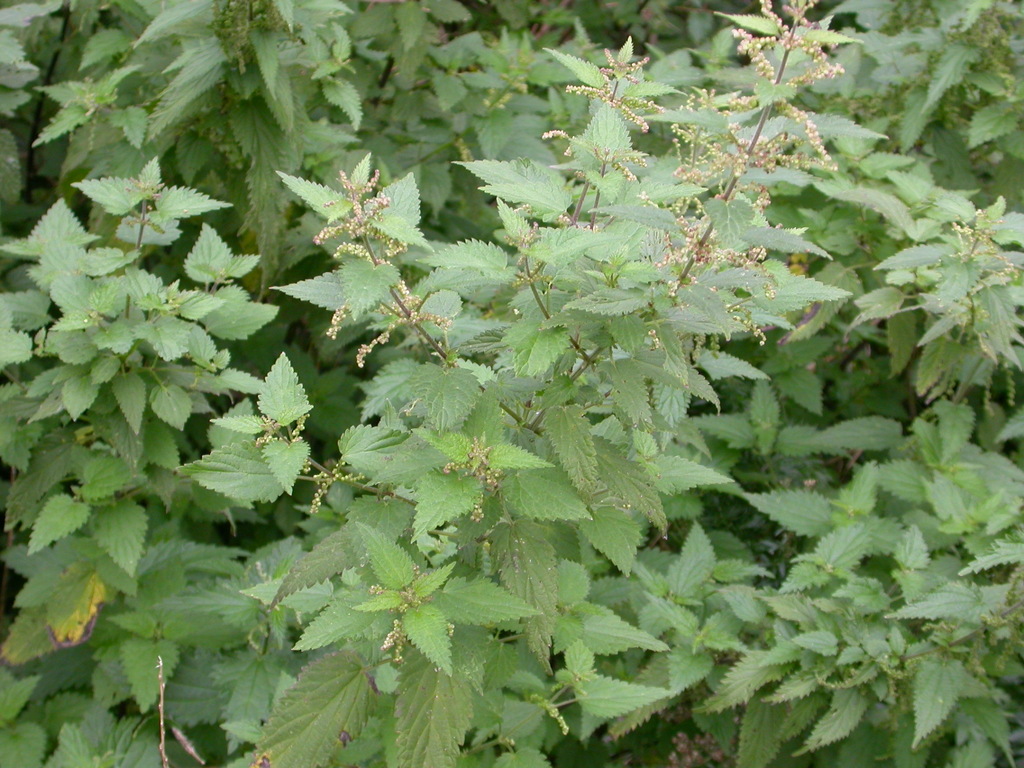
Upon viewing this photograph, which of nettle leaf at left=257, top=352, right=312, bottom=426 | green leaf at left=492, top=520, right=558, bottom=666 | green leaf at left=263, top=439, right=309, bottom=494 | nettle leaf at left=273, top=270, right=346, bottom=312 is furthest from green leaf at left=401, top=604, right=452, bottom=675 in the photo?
nettle leaf at left=273, top=270, right=346, bottom=312

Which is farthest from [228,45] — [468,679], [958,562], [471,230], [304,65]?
[958,562]

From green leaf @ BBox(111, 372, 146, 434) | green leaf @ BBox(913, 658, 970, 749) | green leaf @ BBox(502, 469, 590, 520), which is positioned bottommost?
green leaf @ BBox(913, 658, 970, 749)

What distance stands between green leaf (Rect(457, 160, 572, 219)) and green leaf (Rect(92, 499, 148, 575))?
4.54ft

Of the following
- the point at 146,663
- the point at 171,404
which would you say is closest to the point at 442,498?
the point at 171,404

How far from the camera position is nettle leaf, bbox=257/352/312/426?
158 cm

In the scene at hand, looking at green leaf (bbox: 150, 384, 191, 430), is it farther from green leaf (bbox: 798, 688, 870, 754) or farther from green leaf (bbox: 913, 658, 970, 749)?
green leaf (bbox: 913, 658, 970, 749)

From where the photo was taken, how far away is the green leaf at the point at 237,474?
1.54 m

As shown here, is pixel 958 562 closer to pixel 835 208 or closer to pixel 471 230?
pixel 835 208

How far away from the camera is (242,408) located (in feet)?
7.57

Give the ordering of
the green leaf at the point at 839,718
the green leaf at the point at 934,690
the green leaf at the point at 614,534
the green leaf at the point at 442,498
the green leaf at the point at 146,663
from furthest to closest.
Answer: the green leaf at the point at 146,663
the green leaf at the point at 839,718
the green leaf at the point at 934,690
the green leaf at the point at 614,534
the green leaf at the point at 442,498

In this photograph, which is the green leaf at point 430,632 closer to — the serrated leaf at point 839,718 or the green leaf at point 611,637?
the green leaf at point 611,637

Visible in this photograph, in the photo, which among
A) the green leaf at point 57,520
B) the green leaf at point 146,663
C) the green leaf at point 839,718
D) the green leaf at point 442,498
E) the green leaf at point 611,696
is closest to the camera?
the green leaf at point 442,498

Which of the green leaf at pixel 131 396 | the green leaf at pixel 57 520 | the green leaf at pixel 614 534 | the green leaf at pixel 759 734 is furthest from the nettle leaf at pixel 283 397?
the green leaf at pixel 759 734

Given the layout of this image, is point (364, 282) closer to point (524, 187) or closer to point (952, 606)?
point (524, 187)
